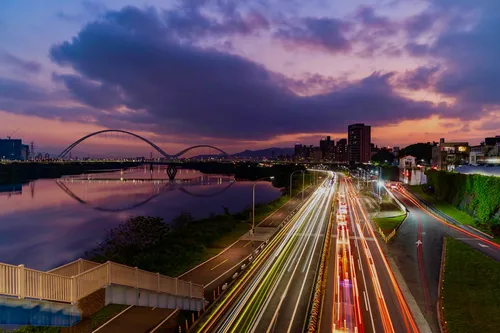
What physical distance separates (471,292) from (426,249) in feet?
42.5

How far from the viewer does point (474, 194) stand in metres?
53.2

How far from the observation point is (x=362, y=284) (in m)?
26.2

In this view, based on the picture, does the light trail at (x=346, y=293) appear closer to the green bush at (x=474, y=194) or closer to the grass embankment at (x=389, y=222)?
the grass embankment at (x=389, y=222)

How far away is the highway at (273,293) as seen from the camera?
19.5m

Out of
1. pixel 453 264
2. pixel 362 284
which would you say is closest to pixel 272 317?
pixel 362 284

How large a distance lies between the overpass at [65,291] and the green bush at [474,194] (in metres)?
42.7

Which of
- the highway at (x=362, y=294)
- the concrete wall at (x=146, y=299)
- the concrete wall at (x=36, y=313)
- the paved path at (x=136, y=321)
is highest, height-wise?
the concrete wall at (x=36, y=313)

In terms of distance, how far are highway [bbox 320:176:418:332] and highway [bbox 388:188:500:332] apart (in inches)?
53.1

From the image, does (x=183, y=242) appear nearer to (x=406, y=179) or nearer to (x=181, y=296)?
(x=181, y=296)

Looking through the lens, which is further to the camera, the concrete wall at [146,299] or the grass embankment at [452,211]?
the grass embankment at [452,211]

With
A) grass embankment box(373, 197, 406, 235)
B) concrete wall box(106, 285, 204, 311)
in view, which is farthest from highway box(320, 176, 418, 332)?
grass embankment box(373, 197, 406, 235)

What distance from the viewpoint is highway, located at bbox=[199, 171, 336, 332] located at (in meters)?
19.5

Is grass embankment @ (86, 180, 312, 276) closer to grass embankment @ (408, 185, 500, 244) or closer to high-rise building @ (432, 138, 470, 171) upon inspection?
grass embankment @ (408, 185, 500, 244)

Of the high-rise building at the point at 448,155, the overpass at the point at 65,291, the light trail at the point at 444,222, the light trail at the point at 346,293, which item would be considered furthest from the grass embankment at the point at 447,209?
the overpass at the point at 65,291
